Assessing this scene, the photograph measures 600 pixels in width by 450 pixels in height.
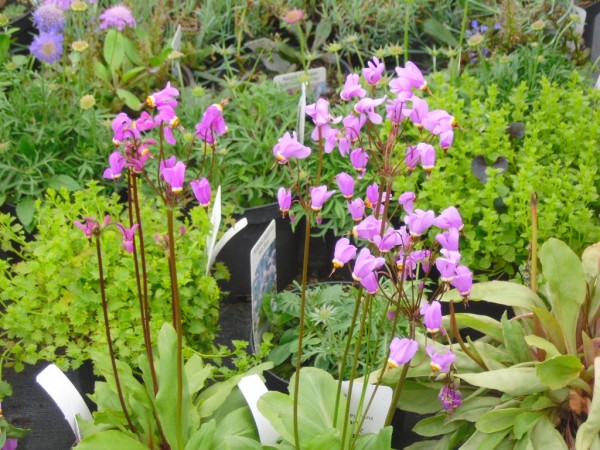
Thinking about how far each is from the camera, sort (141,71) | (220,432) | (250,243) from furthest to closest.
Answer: (141,71) < (250,243) < (220,432)

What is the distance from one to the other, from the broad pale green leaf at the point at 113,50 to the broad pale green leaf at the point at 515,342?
6.33 feet

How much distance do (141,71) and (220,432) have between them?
1.90m

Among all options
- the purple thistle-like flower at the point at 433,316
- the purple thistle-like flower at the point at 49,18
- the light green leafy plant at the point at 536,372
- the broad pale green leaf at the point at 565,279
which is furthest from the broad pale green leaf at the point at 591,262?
the purple thistle-like flower at the point at 49,18

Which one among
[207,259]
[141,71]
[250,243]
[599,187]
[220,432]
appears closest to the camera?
[220,432]

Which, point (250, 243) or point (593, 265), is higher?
point (593, 265)

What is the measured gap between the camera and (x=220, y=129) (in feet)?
4.16

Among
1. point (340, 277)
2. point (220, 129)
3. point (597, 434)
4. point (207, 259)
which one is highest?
point (220, 129)

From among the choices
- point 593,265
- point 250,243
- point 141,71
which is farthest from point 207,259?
point 141,71

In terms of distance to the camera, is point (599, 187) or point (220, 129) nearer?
point (220, 129)

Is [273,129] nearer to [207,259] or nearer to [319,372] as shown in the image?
[207,259]

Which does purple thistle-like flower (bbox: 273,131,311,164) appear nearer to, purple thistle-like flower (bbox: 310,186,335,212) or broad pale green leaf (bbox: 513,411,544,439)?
purple thistle-like flower (bbox: 310,186,335,212)

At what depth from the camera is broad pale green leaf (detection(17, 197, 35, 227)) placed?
257 cm

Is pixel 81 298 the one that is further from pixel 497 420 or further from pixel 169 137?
pixel 497 420

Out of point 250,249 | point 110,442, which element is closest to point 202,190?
point 110,442
